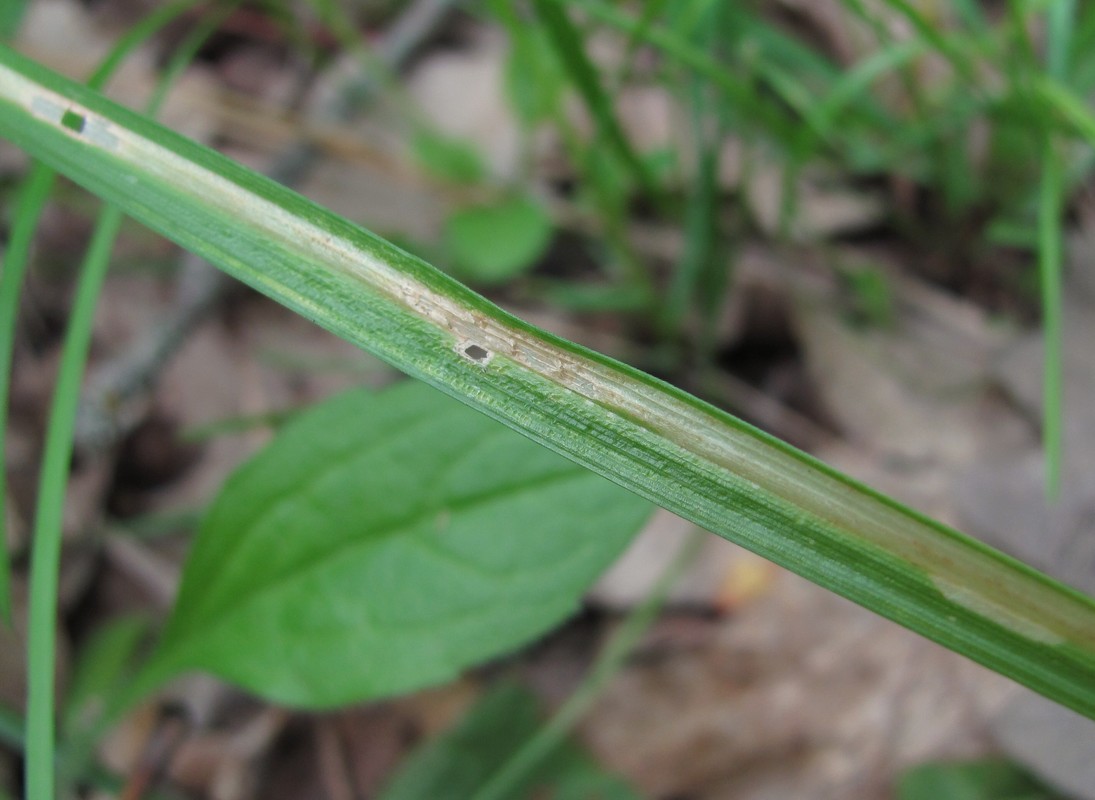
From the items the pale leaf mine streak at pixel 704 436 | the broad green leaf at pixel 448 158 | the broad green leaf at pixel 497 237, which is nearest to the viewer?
the pale leaf mine streak at pixel 704 436

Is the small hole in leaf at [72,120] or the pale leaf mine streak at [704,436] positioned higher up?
the small hole in leaf at [72,120]

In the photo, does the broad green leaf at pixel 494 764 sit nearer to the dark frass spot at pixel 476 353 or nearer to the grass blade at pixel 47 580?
the grass blade at pixel 47 580

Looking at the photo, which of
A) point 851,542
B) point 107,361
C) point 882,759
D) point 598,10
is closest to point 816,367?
point 882,759

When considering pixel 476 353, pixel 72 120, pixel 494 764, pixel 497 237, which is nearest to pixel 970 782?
pixel 494 764

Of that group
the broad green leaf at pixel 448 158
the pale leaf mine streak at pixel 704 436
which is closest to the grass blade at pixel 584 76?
the broad green leaf at pixel 448 158

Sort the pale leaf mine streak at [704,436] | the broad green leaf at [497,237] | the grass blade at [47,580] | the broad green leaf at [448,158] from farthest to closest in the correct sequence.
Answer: the broad green leaf at [448,158] < the broad green leaf at [497,237] < the grass blade at [47,580] < the pale leaf mine streak at [704,436]

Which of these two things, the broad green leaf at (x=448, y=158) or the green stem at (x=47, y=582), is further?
the broad green leaf at (x=448, y=158)
